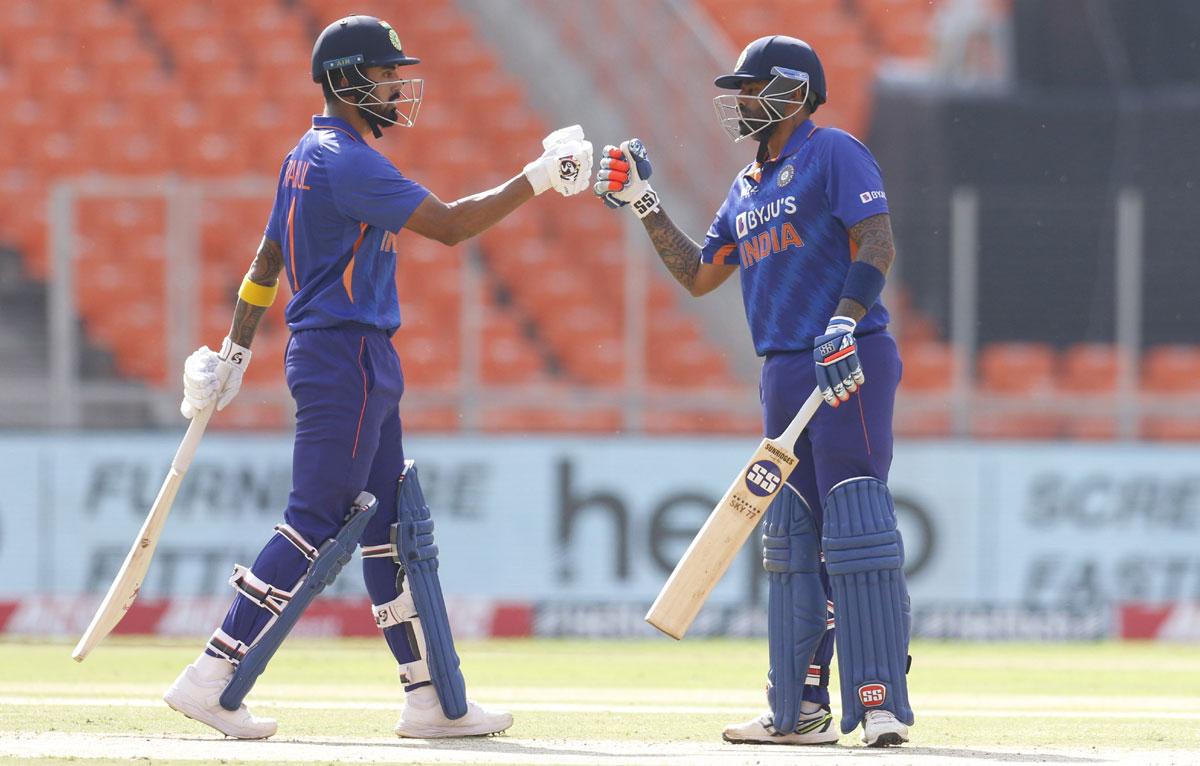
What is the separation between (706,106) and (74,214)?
160 inches

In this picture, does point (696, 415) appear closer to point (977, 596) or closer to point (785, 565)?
point (977, 596)

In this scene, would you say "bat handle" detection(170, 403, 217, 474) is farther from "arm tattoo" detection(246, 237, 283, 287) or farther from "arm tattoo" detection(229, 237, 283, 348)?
"arm tattoo" detection(246, 237, 283, 287)

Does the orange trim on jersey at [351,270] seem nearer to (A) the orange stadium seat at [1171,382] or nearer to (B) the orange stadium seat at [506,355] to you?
(B) the orange stadium seat at [506,355]

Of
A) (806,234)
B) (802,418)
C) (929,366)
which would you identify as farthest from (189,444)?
(929,366)

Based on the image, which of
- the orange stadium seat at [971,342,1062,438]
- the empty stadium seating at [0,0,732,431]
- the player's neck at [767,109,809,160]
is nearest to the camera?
the player's neck at [767,109,809,160]

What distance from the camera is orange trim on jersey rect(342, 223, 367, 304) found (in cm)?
523

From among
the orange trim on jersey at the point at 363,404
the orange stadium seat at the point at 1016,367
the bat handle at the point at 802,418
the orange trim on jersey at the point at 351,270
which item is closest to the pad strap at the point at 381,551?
the orange trim on jersey at the point at 363,404

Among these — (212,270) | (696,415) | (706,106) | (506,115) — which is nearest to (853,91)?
(706,106)

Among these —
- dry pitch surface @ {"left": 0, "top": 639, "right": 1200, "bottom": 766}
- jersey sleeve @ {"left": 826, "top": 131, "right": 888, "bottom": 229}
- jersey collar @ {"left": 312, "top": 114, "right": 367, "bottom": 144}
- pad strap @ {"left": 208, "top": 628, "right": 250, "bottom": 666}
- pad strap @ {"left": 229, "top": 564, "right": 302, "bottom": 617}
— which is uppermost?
jersey collar @ {"left": 312, "top": 114, "right": 367, "bottom": 144}

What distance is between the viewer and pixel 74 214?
34.2 feet

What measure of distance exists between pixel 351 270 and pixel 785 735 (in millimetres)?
1801

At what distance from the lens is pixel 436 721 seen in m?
5.34

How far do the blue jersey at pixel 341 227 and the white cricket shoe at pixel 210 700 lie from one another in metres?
0.99

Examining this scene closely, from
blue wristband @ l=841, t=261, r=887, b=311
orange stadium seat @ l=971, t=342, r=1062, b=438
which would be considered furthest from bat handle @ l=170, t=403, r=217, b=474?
orange stadium seat @ l=971, t=342, r=1062, b=438
